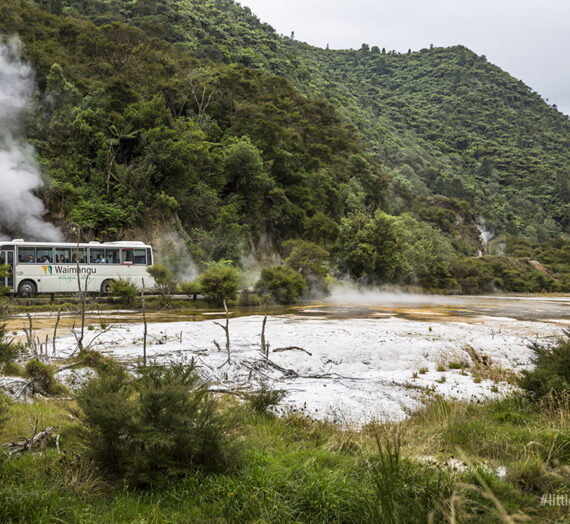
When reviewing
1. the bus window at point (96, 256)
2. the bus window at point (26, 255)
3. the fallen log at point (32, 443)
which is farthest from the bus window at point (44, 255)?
the fallen log at point (32, 443)

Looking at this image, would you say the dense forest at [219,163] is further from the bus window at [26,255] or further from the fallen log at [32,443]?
the fallen log at [32,443]

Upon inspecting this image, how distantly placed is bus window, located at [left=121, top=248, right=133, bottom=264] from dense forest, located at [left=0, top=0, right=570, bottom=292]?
3.92 metres

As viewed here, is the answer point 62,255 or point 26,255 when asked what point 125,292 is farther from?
point 26,255

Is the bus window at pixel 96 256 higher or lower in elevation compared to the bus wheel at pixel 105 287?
higher

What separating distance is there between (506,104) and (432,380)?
160275 millimetres

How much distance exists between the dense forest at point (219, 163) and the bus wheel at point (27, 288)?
6.02 m

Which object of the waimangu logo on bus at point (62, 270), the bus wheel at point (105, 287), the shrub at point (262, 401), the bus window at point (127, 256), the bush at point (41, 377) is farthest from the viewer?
the bus window at point (127, 256)

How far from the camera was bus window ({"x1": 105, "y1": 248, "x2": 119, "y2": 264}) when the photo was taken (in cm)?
2683

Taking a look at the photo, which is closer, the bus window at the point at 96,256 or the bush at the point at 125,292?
the bush at the point at 125,292

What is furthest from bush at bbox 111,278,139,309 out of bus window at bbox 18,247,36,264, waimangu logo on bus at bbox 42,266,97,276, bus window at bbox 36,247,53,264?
bus window at bbox 18,247,36,264

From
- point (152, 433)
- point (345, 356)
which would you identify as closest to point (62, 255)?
point (345, 356)

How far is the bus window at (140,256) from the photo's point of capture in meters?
27.9

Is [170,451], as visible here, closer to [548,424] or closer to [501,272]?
[548,424]

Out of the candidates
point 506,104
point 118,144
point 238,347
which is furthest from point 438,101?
point 238,347
